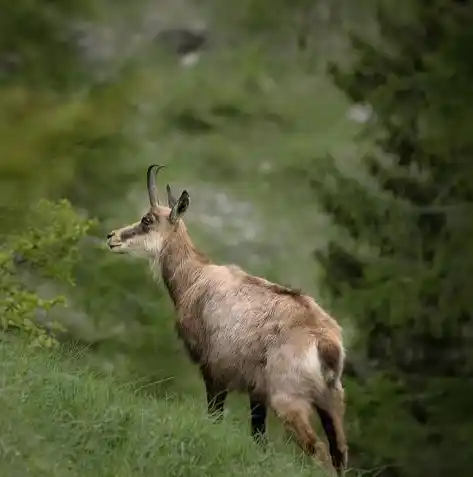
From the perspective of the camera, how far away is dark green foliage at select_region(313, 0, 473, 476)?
527 inches

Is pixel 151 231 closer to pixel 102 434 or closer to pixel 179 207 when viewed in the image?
pixel 179 207

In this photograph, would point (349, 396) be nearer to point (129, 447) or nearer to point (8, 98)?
point (8, 98)

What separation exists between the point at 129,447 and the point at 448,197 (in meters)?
6.97

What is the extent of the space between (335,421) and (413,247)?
4.88m

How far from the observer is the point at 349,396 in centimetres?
1438

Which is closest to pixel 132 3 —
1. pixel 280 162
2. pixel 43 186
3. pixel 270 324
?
pixel 280 162

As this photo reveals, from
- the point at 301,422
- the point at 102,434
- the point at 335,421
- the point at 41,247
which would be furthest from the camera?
the point at 41,247

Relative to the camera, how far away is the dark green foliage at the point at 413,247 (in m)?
13.4

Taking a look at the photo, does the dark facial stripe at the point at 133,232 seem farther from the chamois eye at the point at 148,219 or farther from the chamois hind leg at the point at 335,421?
the chamois hind leg at the point at 335,421

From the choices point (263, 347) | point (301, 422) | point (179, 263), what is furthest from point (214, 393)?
point (179, 263)

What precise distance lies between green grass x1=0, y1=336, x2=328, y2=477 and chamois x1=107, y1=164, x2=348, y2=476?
1.69 feet

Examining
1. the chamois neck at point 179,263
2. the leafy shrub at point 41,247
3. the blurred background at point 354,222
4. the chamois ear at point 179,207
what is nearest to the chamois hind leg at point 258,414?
the blurred background at point 354,222

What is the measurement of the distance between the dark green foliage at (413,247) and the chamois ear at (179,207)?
A: 3256 mm

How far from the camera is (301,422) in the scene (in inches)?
366
